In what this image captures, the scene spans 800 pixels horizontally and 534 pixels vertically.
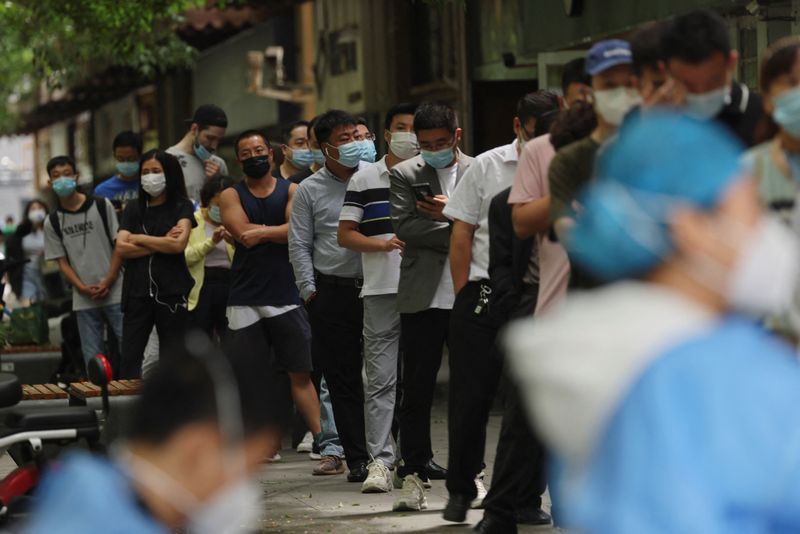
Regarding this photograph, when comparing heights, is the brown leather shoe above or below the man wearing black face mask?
below

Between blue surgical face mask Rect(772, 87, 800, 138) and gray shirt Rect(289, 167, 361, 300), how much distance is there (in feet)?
16.0

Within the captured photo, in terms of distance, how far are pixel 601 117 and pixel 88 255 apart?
784 cm

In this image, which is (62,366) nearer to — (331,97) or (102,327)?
(102,327)

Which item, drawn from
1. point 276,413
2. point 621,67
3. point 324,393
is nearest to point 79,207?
point 324,393

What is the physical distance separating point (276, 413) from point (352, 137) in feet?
22.4

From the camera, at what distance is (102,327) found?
1339 cm

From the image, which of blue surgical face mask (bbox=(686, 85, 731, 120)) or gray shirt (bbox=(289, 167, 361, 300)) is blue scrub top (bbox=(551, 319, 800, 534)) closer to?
blue surgical face mask (bbox=(686, 85, 731, 120))

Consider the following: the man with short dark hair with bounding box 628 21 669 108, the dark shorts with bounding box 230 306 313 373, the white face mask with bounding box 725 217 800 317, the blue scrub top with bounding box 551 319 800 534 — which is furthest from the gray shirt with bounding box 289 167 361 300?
the blue scrub top with bounding box 551 319 800 534

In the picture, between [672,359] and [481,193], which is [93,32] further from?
[672,359]

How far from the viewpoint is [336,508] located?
350 inches

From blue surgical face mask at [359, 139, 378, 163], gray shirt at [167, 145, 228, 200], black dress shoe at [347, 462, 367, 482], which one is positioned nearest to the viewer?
black dress shoe at [347, 462, 367, 482]

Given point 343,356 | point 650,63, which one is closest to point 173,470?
point 650,63

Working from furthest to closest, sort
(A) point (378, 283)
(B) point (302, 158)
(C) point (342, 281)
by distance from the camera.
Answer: (B) point (302, 158)
(C) point (342, 281)
(A) point (378, 283)

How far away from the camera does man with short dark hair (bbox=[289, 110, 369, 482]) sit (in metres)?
9.70
